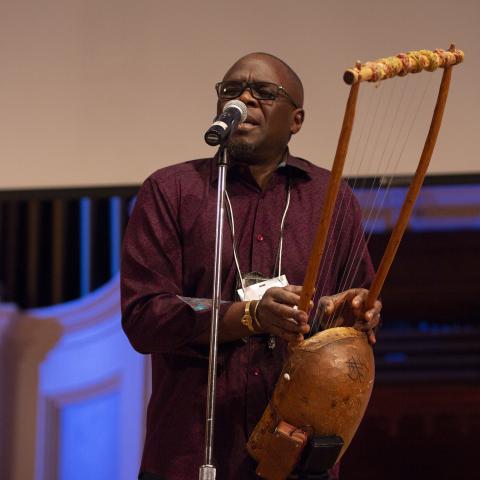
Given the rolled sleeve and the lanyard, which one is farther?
the lanyard

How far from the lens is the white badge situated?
7.27ft

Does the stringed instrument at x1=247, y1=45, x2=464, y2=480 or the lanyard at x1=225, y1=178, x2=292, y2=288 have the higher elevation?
the lanyard at x1=225, y1=178, x2=292, y2=288

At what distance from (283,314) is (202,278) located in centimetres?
35

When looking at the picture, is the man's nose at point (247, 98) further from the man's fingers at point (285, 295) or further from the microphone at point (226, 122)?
the man's fingers at point (285, 295)

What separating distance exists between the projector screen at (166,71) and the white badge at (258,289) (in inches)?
54.5

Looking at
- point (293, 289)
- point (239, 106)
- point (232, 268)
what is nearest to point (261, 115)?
point (239, 106)

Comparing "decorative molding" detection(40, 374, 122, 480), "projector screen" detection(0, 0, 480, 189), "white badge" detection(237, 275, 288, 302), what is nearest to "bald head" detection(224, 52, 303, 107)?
"white badge" detection(237, 275, 288, 302)

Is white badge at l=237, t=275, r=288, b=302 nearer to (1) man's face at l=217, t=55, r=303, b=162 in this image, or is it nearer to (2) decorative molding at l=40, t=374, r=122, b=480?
(1) man's face at l=217, t=55, r=303, b=162

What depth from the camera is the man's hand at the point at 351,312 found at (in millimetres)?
2088

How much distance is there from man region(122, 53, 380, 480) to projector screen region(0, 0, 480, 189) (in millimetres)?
1167

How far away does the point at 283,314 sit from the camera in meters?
1.99

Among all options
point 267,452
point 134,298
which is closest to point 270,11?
point 134,298

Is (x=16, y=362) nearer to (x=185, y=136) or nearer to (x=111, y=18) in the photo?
(x=185, y=136)

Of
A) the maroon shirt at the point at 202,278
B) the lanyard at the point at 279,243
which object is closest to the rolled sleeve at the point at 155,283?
the maroon shirt at the point at 202,278
